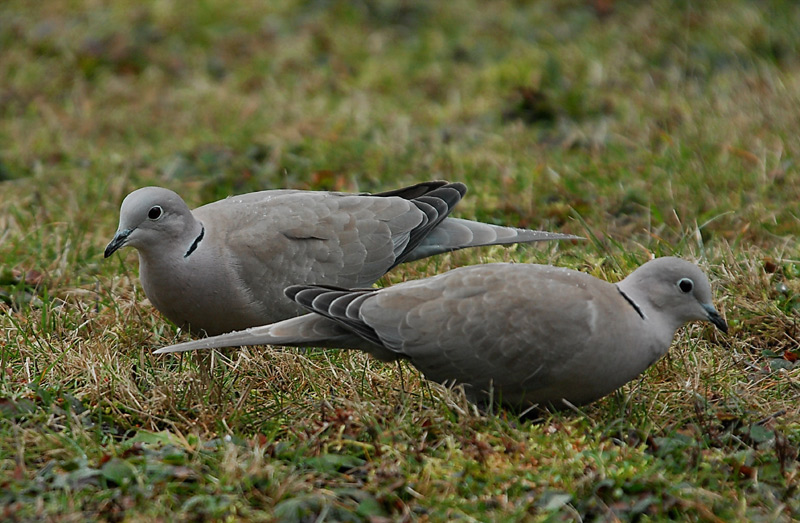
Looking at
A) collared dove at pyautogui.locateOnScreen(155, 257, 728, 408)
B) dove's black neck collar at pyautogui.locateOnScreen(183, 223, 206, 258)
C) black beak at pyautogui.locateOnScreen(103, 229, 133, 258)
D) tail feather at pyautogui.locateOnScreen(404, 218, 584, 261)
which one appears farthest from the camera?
tail feather at pyautogui.locateOnScreen(404, 218, 584, 261)

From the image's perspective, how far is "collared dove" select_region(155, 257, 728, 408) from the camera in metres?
3.56

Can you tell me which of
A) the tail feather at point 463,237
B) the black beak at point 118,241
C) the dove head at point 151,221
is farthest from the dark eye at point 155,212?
the tail feather at point 463,237

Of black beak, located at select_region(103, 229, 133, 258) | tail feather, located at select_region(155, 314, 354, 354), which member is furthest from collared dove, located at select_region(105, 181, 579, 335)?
tail feather, located at select_region(155, 314, 354, 354)

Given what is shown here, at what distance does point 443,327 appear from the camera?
364cm

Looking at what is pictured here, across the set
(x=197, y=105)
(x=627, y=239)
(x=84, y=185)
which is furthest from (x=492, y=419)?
(x=197, y=105)

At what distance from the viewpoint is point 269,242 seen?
14.5 ft

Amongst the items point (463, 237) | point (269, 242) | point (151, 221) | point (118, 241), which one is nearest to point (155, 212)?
point (151, 221)

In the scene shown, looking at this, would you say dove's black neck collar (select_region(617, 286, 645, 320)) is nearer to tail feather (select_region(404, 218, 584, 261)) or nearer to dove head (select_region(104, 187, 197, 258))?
tail feather (select_region(404, 218, 584, 261))

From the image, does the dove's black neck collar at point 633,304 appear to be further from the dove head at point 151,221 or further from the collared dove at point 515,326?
the dove head at point 151,221

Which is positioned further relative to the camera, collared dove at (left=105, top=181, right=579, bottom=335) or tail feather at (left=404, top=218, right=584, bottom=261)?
tail feather at (left=404, top=218, right=584, bottom=261)

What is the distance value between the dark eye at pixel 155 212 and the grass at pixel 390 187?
522mm

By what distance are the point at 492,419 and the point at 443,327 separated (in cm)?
36

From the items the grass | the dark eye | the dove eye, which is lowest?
the grass

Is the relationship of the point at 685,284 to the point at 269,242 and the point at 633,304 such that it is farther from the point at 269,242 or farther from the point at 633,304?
the point at 269,242
